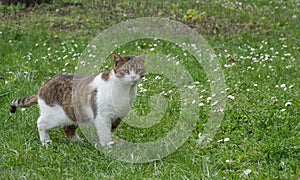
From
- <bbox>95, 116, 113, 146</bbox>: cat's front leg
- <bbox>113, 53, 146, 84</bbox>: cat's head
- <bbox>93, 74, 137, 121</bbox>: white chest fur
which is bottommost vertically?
<bbox>95, 116, 113, 146</bbox>: cat's front leg

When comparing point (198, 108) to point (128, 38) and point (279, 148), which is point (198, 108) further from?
point (128, 38)

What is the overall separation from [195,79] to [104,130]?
2.68 metres

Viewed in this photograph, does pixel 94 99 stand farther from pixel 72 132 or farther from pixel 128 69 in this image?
pixel 72 132

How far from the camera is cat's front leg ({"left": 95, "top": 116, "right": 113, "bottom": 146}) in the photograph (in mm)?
4984

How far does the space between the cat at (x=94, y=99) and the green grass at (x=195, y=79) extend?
229mm

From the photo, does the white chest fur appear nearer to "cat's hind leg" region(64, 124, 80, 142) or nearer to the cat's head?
the cat's head

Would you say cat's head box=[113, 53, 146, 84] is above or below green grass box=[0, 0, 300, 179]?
above

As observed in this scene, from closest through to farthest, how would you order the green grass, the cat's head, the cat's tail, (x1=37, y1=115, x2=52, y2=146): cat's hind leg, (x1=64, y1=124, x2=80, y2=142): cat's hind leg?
1. the green grass
2. the cat's head
3. (x1=37, y1=115, x2=52, y2=146): cat's hind leg
4. (x1=64, y1=124, x2=80, y2=142): cat's hind leg
5. the cat's tail

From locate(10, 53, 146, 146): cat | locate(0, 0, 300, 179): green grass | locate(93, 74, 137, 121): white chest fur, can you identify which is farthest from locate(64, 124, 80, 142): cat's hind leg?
locate(93, 74, 137, 121): white chest fur

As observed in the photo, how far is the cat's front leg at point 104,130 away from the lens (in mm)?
4984

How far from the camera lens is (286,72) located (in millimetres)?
7410

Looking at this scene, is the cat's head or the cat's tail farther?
the cat's tail

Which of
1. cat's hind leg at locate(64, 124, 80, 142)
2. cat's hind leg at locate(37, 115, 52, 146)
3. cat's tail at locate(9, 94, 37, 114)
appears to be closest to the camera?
cat's hind leg at locate(37, 115, 52, 146)

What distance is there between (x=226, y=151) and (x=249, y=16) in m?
8.30
